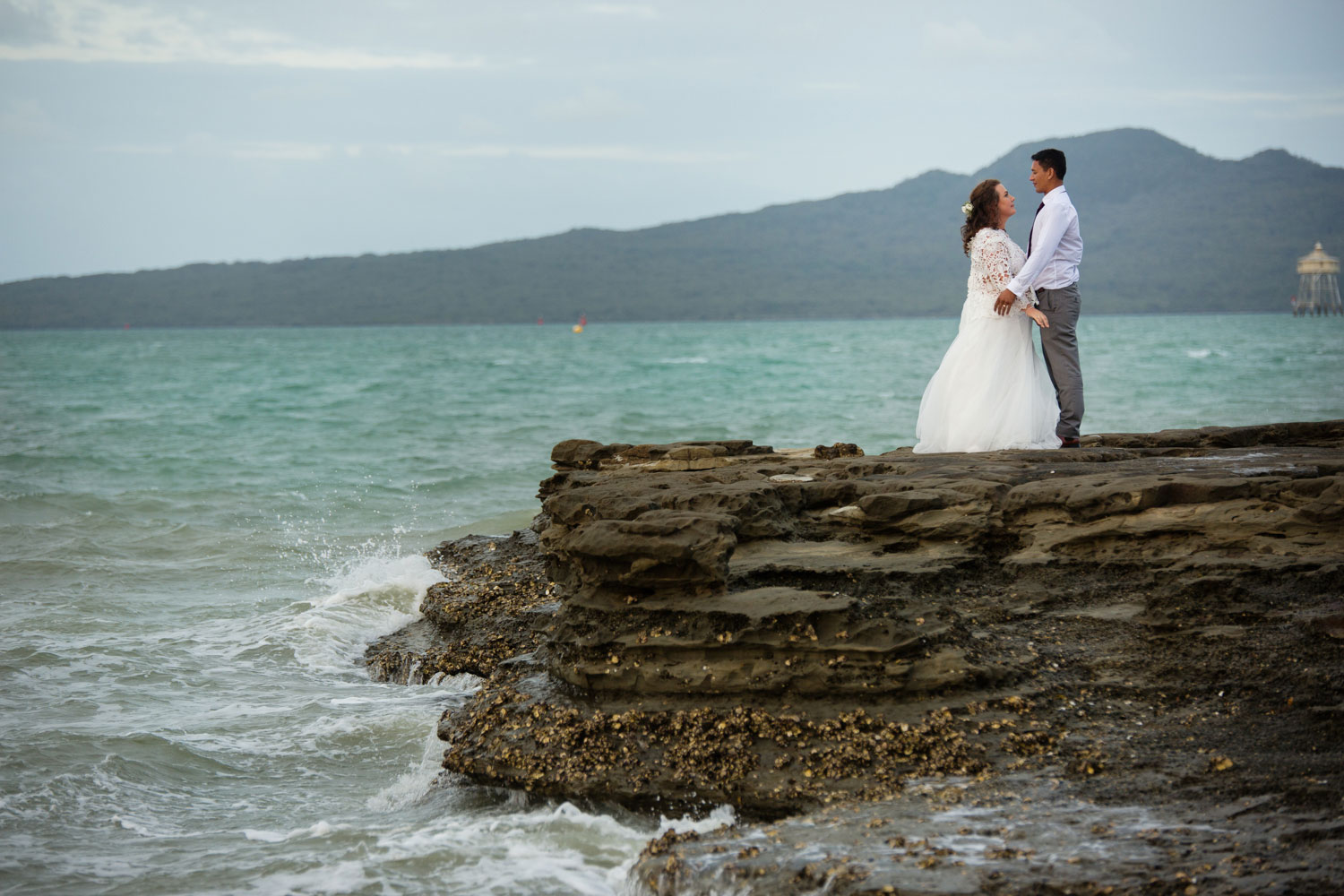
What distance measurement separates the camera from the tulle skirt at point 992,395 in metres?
8.33

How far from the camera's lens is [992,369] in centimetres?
838

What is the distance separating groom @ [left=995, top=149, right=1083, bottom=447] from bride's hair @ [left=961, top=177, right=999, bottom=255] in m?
0.33

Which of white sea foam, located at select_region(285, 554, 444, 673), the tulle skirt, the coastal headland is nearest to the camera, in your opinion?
the coastal headland

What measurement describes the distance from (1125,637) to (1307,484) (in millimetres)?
1448

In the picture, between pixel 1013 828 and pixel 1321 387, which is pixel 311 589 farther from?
pixel 1321 387

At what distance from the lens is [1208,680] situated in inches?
196

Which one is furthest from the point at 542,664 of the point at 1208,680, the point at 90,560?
the point at 90,560

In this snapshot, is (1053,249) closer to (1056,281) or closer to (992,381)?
(1056,281)

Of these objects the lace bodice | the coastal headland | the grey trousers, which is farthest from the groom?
the coastal headland

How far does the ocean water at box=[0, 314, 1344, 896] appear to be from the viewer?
4.91 metres

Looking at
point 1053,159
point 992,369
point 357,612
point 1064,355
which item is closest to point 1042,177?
point 1053,159

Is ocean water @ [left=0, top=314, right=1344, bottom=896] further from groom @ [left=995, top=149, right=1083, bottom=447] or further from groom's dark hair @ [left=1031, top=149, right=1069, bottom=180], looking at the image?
groom's dark hair @ [left=1031, top=149, right=1069, bottom=180]

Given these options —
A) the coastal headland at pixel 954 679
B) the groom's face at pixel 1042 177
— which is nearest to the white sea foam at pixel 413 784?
the coastal headland at pixel 954 679

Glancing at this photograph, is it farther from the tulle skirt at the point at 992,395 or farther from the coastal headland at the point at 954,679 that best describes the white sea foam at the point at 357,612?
the tulle skirt at the point at 992,395
